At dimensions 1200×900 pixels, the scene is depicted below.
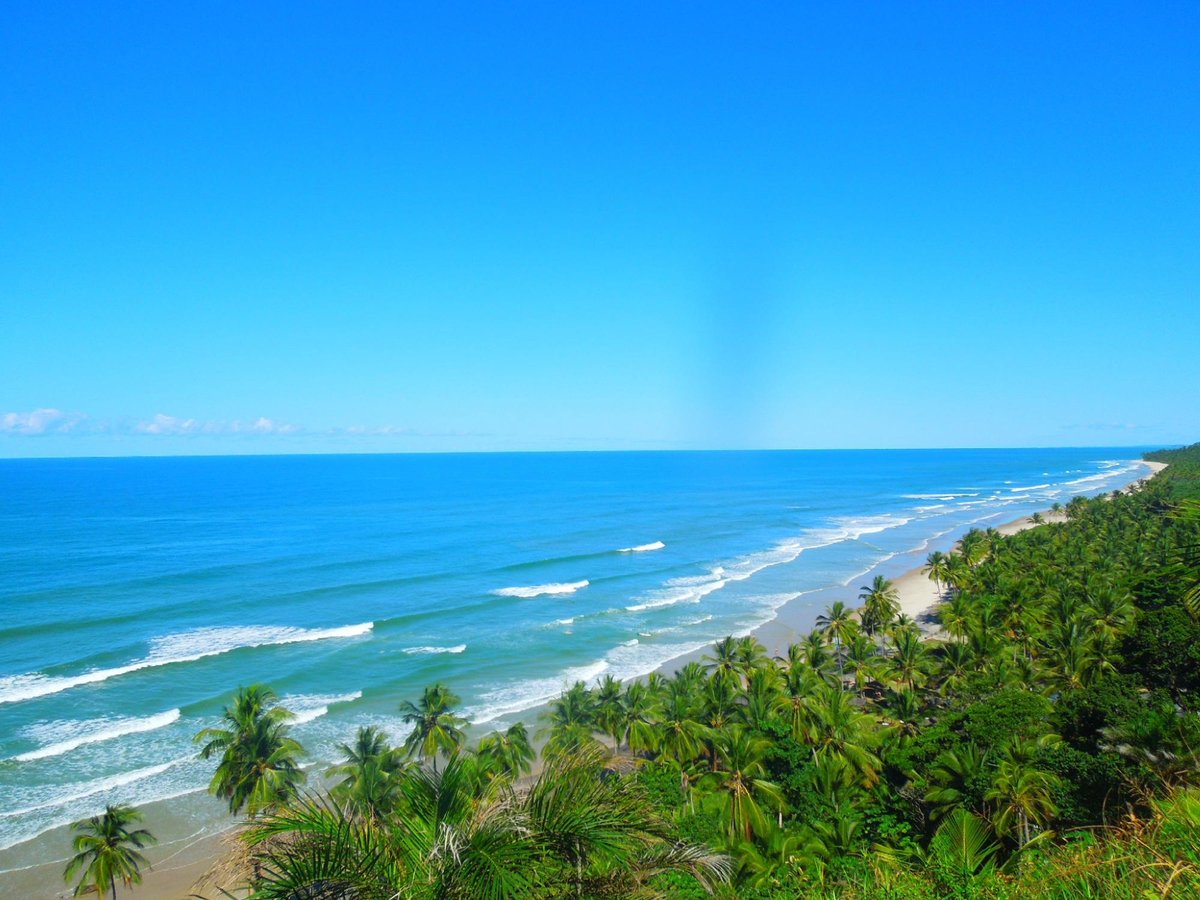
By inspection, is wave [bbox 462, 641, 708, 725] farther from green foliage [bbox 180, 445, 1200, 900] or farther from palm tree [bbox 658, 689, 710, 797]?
palm tree [bbox 658, 689, 710, 797]

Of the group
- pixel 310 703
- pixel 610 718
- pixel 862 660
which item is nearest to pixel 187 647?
pixel 310 703

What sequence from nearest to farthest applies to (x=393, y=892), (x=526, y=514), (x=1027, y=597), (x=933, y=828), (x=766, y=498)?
(x=393, y=892), (x=933, y=828), (x=1027, y=597), (x=526, y=514), (x=766, y=498)

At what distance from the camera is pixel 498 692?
140 ft

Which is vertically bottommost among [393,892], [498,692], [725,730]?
[498,692]

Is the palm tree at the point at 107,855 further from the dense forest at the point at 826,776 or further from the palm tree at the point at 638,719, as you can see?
the palm tree at the point at 638,719

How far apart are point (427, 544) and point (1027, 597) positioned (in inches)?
2594

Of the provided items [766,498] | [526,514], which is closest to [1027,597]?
[526,514]

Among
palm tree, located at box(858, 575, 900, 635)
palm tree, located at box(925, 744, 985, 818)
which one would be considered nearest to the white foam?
palm tree, located at box(858, 575, 900, 635)

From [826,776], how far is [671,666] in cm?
2103

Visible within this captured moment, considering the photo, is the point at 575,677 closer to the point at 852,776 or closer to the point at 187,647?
the point at 852,776

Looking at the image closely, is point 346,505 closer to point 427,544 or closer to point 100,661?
point 427,544

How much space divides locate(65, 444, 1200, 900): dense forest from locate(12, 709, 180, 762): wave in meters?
4.50

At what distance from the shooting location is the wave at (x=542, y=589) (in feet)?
214

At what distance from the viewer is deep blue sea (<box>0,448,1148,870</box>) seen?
119 ft
